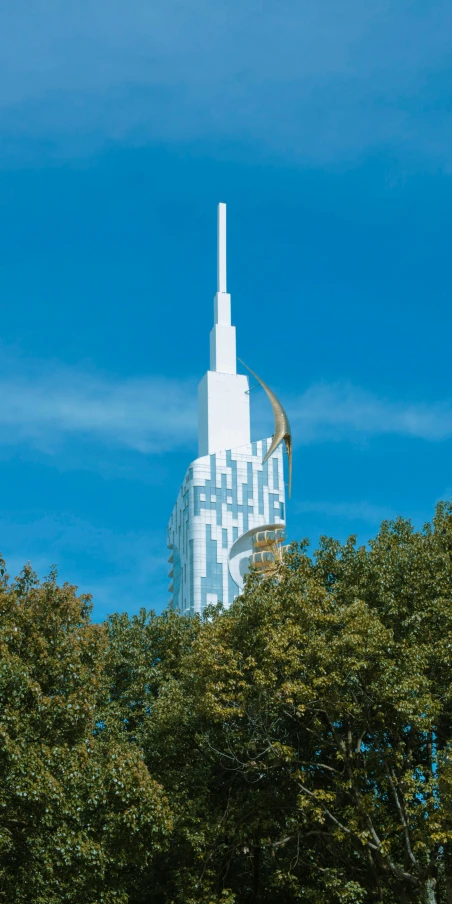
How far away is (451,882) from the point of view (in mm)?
20922

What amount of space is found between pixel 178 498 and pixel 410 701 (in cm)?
6289

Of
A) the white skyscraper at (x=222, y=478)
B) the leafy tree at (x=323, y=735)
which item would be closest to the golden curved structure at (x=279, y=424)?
the white skyscraper at (x=222, y=478)

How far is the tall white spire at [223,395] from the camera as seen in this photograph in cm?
8012

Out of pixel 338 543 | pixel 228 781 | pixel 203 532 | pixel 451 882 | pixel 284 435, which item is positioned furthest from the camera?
pixel 203 532

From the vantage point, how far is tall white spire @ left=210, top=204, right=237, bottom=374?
264 ft

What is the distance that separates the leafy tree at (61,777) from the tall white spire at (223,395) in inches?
2268

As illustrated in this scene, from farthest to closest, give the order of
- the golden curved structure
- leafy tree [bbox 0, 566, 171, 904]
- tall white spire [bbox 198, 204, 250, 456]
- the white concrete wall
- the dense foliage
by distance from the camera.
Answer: tall white spire [bbox 198, 204, 250, 456] → the white concrete wall → the golden curved structure → the dense foliage → leafy tree [bbox 0, 566, 171, 904]

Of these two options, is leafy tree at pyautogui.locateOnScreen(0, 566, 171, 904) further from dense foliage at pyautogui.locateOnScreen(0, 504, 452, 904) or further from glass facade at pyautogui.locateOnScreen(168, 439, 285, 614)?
glass facade at pyautogui.locateOnScreen(168, 439, 285, 614)

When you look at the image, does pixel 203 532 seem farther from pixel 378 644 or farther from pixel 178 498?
pixel 378 644

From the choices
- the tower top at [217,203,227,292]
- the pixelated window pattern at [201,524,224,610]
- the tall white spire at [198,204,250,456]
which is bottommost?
the pixelated window pattern at [201,524,224,610]

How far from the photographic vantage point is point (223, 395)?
79.9 m

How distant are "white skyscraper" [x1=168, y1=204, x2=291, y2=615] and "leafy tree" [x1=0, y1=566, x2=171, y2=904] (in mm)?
55026

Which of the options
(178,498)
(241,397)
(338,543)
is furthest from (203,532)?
(338,543)

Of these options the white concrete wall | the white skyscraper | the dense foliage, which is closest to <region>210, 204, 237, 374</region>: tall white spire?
the white skyscraper
